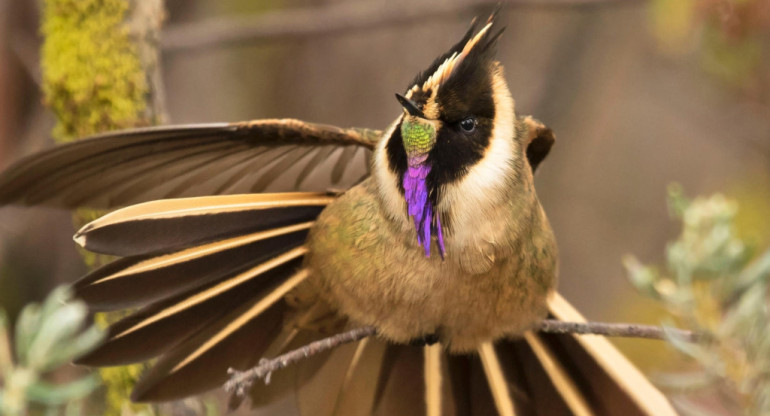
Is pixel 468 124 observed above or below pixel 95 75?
below

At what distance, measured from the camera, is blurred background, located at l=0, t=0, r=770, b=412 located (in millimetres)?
2861

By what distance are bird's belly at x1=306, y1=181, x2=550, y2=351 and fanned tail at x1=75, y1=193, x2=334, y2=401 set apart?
0.29 feet

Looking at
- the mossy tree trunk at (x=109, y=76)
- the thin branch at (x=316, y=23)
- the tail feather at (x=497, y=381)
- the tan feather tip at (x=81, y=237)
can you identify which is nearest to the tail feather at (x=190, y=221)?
the tan feather tip at (x=81, y=237)

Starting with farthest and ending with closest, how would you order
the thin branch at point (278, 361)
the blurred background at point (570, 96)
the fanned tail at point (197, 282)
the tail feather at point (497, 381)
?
the blurred background at point (570, 96)
the tail feather at point (497, 381)
the fanned tail at point (197, 282)
the thin branch at point (278, 361)

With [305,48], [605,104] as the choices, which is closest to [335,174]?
[305,48]

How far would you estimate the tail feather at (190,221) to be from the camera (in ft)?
4.84

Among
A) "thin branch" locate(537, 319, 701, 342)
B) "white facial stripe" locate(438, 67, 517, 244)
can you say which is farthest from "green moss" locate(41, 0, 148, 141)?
"thin branch" locate(537, 319, 701, 342)

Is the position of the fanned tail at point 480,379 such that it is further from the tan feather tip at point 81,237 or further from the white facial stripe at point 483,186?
the tan feather tip at point 81,237

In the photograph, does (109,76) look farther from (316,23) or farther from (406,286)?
(316,23)

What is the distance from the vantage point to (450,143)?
5.18ft

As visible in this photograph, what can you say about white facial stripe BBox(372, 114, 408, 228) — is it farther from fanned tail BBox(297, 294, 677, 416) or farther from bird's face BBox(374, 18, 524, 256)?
fanned tail BBox(297, 294, 677, 416)

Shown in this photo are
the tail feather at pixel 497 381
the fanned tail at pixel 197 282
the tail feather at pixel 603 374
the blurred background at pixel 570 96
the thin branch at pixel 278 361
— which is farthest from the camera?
the blurred background at pixel 570 96

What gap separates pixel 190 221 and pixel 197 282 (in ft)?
0.47

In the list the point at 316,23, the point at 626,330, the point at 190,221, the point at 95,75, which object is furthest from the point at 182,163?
the point at 316,23
